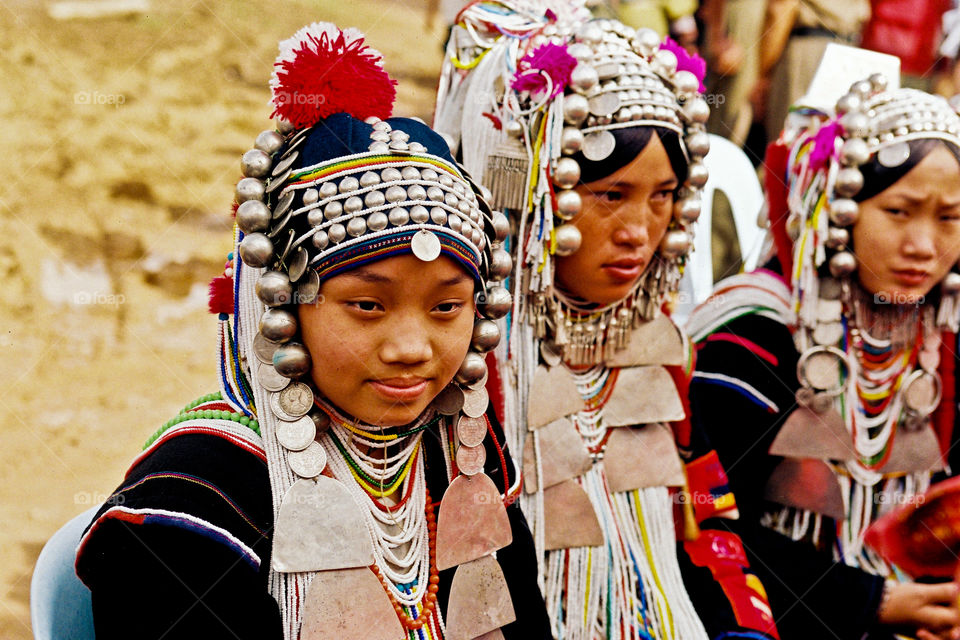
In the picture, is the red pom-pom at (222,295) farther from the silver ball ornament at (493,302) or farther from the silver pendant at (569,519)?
the silver pendant at (569,519)

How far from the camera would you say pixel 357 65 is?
1.61 m

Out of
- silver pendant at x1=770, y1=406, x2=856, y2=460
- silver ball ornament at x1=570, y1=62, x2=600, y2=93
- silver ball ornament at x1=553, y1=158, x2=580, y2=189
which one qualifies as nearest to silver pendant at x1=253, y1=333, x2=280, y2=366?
→ silver ball ornament at x1=553, y1=158, x2=580, y2=189

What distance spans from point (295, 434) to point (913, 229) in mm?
1840

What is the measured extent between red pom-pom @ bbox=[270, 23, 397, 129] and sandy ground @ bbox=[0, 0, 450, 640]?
7.93 ft

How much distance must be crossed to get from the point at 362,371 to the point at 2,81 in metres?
3.63

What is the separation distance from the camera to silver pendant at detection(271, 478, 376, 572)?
4.92 ft

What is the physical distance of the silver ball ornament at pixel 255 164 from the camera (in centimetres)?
154

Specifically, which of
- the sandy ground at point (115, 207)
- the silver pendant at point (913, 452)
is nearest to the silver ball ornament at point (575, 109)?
the silver pendant at point (913, 452)

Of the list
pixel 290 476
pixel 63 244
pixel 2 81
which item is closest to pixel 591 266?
pixel 290 476

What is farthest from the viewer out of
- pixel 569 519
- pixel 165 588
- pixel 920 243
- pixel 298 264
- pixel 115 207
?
pixel 115 207

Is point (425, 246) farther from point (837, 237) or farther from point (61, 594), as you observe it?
point (837, 237)

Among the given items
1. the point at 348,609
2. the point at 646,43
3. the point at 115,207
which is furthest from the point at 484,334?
the point at 115,207

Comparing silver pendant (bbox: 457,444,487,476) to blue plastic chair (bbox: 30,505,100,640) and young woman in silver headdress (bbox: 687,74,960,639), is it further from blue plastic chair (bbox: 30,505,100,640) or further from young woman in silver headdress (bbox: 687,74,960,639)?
young woman in silver headdress (bbox: 687,74,960,639)

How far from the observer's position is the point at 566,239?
2.14 metres
